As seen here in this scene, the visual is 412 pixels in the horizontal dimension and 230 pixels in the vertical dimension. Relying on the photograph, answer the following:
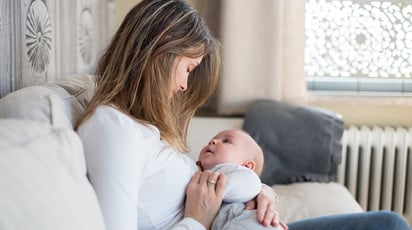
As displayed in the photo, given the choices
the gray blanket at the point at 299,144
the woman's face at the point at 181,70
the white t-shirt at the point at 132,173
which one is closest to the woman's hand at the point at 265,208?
the white t-shirt at the point at 132,173

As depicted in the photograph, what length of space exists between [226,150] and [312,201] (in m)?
0.85

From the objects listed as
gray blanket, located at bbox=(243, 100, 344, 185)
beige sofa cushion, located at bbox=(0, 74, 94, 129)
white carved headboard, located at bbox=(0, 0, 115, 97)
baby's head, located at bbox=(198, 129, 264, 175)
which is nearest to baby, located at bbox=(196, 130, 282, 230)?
baby's head, located at bbox=(198, 129, 264, 175)

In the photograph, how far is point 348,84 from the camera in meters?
3.01

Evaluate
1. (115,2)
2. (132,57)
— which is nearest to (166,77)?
(132,57)

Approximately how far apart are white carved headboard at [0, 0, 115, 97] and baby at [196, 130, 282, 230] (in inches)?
20.7

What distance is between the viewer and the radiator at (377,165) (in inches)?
113

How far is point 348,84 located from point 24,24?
185 cm

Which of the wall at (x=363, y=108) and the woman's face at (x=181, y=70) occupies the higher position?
the woman's face at (x=181, y=70)

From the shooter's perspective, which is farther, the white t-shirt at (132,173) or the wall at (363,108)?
the wall at (363,108)

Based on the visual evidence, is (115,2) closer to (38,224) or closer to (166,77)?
(166,77)

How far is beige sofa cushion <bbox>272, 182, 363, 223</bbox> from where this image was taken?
2.22 metres

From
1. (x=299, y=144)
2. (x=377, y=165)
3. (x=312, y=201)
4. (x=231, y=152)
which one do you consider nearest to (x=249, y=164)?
(x=231, y=152)

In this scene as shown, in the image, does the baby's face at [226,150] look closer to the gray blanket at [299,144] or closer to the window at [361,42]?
the gray blanket at [299,144]

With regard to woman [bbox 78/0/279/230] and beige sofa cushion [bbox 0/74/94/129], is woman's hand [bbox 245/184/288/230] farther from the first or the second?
beige sofa cushion [bbox 0/74/94/129]
